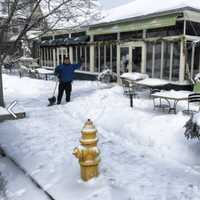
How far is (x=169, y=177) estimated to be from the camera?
4.74 metres

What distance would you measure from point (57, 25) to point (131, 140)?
15.2 ft

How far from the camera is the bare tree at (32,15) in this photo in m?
7.58

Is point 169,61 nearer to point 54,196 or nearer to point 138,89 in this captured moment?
point 138,89

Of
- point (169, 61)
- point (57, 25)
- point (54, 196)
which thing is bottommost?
point (54, 196)

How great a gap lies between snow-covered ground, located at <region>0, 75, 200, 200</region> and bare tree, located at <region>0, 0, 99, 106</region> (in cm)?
236

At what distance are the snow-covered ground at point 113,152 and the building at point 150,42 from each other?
3.33 m

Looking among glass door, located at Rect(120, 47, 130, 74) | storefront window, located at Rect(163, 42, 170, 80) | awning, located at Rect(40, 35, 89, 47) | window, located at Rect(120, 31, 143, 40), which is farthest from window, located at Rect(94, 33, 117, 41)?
storefront window, located at Rect(163, 42, 170, 80)

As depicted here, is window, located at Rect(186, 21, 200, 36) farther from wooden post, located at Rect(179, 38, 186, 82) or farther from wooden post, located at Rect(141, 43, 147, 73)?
wooden post, located at Rect(141, 43, 147, 73)

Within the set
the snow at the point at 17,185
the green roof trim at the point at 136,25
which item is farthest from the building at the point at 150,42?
the snow at the point at 17,185

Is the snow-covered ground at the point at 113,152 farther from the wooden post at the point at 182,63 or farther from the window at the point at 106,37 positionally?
the window at the point at 106,37

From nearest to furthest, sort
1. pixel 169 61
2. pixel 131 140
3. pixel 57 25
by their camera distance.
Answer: pixel 131 140, pixel 57 25, pixel 169 61

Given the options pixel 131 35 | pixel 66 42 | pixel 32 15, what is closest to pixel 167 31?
pixel 131 35

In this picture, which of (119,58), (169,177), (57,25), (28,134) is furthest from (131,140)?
(119,58)

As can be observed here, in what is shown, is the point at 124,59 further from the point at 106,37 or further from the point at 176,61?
the point at 176,61
